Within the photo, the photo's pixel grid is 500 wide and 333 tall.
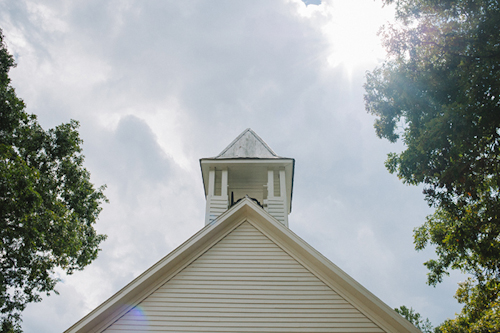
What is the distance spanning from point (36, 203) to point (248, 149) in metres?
9.43

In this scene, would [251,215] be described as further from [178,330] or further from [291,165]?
[291,165]

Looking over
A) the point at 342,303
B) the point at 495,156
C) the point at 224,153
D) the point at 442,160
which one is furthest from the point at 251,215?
the point at 495,156

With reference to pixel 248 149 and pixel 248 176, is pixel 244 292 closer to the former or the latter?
pixel 248 176

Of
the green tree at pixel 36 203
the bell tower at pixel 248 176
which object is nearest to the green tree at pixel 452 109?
the bell tower at pixel 248 176

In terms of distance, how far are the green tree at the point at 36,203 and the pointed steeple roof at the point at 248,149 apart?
840cm

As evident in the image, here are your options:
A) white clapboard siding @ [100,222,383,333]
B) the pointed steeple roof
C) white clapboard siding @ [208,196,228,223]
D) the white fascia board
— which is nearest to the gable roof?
the white fascia board

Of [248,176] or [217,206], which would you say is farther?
[248,176]

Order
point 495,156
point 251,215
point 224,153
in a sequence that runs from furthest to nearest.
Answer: point 224,153, point 495,156, point 251,215

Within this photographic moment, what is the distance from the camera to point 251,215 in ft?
28.5

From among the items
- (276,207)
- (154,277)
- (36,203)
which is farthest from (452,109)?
(36,203)

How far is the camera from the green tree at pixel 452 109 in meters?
9.46

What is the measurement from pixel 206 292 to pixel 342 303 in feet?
10.0

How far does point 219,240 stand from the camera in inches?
327

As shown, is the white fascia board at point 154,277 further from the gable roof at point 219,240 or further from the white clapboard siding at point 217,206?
the white clapboard siding at point 217,206
